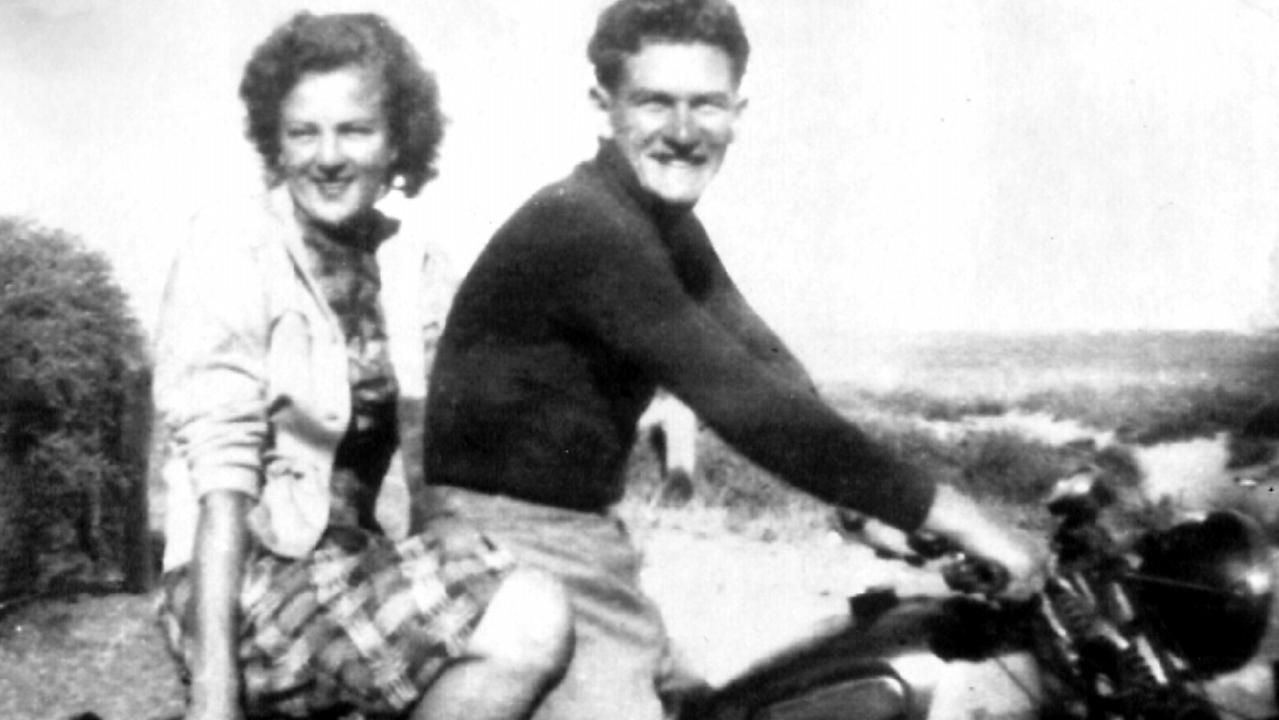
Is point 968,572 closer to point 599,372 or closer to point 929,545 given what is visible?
point 929,545

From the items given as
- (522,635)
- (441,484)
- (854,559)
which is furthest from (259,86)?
(854,559)

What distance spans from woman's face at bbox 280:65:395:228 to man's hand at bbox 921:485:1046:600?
975 millimetres

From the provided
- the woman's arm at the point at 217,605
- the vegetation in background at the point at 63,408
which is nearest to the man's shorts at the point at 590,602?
the woman's arm at the point at 217,605

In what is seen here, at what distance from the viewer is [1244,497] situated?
2.15 metres

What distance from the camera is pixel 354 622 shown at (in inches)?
69.1

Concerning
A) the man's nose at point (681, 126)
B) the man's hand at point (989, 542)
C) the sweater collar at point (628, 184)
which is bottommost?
the man's hand at point (989, 542)

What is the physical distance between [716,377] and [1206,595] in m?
0.65

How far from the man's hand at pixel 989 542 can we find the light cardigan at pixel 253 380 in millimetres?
822

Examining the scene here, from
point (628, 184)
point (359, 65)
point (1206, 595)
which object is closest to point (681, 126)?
point (628, 184)

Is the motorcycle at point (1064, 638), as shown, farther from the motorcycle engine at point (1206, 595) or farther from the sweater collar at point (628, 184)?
the sweater collar at point (628, 184)

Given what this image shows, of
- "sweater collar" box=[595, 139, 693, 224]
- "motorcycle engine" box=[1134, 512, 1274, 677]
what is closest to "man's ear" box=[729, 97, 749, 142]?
"sweater collar" box=[595, 139, 693, 224]

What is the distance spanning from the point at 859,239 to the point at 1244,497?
73 cm

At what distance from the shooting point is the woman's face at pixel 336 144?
2.09 meters

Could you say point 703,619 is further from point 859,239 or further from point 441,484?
point 859,239
